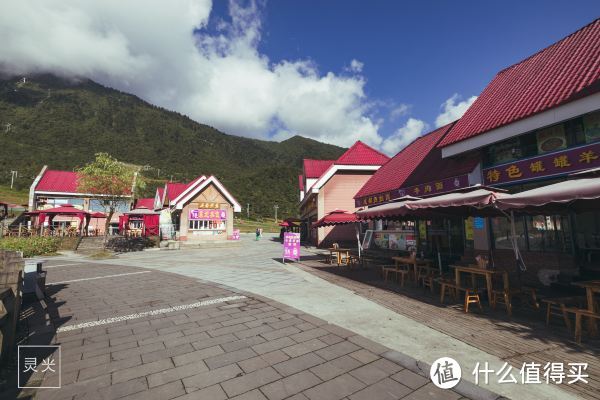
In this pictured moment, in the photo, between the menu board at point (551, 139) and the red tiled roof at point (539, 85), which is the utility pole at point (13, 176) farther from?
the menu board at point (551, 139)

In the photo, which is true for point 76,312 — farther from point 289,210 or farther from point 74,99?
point 74,99

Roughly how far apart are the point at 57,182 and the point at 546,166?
152 ft

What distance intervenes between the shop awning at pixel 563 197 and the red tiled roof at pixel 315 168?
23.5m

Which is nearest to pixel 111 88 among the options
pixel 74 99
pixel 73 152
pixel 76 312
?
pixel 74 99

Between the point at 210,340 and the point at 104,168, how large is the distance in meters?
23.8

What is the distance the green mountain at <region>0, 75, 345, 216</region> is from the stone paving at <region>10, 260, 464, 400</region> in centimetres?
7294

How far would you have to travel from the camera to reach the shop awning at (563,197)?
14.4ft

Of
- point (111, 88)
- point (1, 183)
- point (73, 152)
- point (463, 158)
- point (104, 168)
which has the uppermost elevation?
point (111, 88)

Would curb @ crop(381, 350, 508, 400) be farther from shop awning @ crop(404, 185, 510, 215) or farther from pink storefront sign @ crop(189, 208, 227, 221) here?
pink storefront sign @ crop(189, 208, 227, 221)

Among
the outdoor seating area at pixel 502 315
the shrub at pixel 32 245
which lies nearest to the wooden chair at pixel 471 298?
the outdoor seating area at pixel 502 315

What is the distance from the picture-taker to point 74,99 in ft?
376

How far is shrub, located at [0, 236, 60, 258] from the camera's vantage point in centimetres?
1880

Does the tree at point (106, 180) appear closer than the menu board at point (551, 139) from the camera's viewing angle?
No

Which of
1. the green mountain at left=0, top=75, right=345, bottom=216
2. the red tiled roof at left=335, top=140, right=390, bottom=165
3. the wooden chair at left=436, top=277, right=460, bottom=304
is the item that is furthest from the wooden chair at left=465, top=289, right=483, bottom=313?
the green mountain at left=0, top=75, right=345, bottom=216
